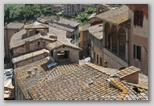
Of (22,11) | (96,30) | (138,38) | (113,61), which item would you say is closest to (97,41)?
(96,30)

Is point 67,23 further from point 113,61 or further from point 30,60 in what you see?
point 113,61

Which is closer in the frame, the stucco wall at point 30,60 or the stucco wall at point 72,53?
the stucco wall at point 72,53

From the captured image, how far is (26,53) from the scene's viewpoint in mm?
11539

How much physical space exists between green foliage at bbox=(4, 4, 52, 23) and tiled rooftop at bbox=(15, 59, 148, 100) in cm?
122

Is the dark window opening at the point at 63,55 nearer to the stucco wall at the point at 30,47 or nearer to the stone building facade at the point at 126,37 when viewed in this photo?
the stone building facade at the point at 126,37

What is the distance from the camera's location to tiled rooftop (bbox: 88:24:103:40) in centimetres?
1201

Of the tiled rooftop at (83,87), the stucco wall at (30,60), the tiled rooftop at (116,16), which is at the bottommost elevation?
the stucco wall at (30,60)

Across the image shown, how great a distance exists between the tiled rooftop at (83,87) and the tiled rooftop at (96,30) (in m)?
4.25

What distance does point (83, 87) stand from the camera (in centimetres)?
662

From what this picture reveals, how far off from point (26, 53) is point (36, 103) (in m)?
5.25

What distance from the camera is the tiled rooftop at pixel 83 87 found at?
6.18 m

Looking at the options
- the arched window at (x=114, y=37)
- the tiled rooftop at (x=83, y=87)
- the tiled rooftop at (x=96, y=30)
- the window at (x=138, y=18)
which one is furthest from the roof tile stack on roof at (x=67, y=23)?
the tiled rooftop at (x=83, y=87)

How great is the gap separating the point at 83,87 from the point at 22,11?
1.83 m

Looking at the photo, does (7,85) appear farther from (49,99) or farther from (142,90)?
(142,90)
